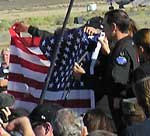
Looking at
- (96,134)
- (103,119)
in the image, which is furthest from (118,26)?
(96,134)

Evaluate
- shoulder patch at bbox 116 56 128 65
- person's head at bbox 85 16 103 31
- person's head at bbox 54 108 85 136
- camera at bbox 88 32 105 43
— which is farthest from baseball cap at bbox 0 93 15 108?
person's head at bbox 85 16 103 31

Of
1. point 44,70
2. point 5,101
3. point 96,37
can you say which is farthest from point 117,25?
point 5,101

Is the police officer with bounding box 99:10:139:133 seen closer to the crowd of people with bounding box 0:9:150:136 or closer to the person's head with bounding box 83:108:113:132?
the crowd of people with bounding box 0:9:150:136

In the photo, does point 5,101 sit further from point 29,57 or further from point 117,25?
point 29,57

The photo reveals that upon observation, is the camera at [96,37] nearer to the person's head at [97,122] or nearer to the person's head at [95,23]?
the person's head at [95,23]

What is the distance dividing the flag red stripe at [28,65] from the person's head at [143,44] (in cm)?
219

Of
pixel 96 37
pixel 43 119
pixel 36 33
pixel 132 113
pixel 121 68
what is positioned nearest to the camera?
pixel 43 119

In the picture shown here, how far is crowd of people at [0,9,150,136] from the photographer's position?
201 inches

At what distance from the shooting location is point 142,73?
563 cm

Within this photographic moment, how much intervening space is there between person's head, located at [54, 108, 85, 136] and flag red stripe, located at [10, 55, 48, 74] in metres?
3.49

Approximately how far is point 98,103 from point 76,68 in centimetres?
44

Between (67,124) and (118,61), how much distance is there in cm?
220

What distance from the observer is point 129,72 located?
23.7 ft

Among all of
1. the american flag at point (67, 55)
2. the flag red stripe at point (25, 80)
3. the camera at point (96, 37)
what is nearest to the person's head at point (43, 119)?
the camera at point (96, 37)
